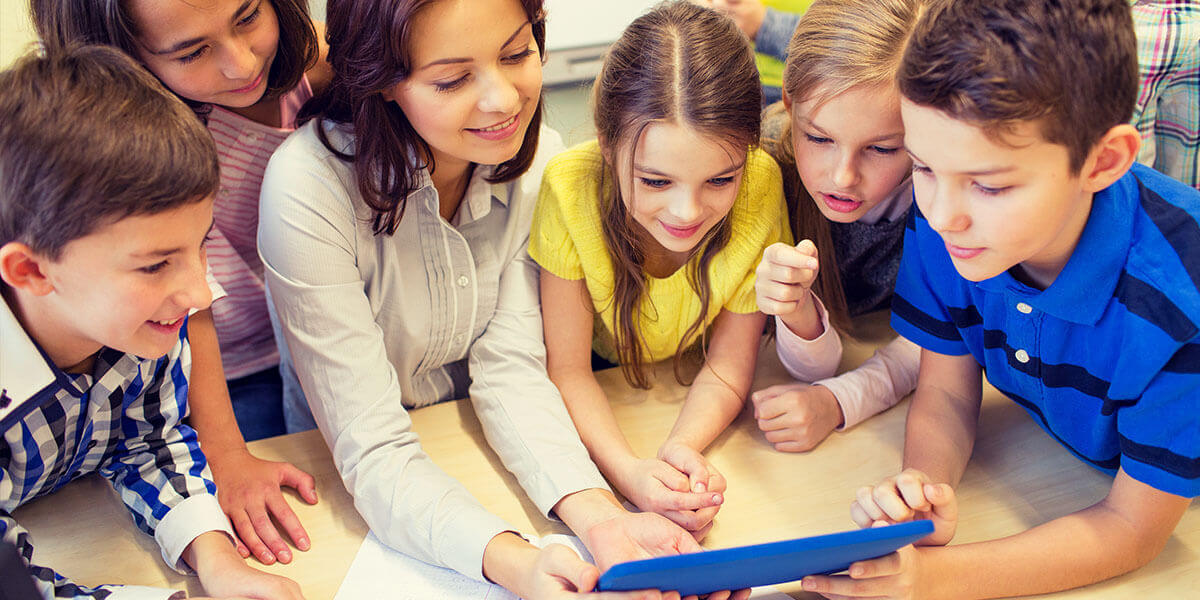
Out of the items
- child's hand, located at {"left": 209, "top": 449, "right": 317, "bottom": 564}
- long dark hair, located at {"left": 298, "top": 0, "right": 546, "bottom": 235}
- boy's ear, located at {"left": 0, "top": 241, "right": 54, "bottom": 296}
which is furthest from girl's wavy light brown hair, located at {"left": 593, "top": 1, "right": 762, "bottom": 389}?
boy's ear, located at {"left": 0, "top": 241, "right": 54, "bottom": 296}

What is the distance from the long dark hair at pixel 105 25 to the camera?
890mm

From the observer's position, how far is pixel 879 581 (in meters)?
0.78

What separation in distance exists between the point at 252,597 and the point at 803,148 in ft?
2.25

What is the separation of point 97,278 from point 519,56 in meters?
0.45

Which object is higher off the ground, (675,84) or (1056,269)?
(675,84)

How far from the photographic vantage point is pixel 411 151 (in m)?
0.97

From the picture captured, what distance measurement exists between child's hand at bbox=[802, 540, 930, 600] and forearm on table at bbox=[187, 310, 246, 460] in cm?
62

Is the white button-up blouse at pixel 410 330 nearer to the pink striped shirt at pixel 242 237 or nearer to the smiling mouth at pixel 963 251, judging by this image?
the pink striped shirt at pixel 242 237

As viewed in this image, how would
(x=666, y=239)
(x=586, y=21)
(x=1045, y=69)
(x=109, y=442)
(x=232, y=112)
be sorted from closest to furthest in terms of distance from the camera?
(x=1045, y=69) → (x=109, y=442) → (x=666, y=239) → (x=232, y=112) → (x=586, y=21)

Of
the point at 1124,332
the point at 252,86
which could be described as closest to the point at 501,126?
the point at 252,86

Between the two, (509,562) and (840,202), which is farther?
(840,202)

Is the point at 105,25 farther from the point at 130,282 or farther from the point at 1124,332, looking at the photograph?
the point at 1124,332

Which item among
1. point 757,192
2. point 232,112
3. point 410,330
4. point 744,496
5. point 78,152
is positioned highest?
point 78,152

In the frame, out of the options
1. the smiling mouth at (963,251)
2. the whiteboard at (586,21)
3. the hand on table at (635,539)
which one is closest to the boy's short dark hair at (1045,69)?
the smiling mouth at (963,251)
